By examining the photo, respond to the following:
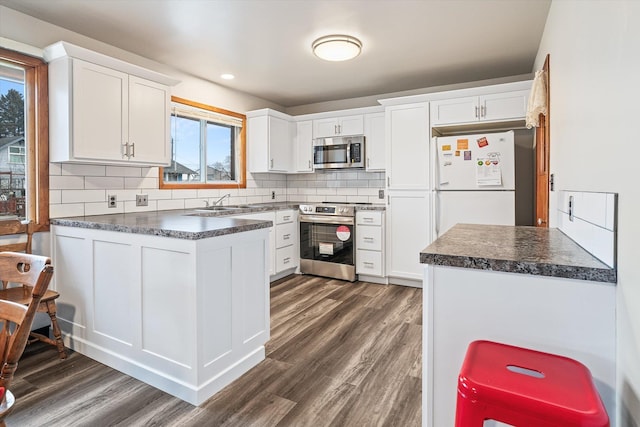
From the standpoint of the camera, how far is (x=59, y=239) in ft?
8.33

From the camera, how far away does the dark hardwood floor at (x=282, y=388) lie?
1.72 metres

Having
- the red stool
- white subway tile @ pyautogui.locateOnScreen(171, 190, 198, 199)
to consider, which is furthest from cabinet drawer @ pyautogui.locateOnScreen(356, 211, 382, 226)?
the red stool

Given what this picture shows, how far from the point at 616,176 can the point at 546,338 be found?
0.53m

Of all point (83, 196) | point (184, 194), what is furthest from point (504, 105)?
point (83, 196)

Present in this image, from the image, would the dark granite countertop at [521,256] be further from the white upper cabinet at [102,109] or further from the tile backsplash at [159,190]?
the tile backsplash at [159,190]

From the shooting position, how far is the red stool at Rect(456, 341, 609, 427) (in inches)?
30.2

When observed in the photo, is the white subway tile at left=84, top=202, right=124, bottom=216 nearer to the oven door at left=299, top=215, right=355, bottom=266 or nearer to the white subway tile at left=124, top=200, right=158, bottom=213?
the white subway tile at left=124, top=200, right=158, bottom=213

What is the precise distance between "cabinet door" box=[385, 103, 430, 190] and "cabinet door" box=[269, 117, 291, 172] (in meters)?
1.44

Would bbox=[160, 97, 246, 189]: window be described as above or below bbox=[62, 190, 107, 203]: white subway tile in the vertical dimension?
above

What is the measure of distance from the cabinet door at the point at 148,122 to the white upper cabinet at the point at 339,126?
207 centimetres

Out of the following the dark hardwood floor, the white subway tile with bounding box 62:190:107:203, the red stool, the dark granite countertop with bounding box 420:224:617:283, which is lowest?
the dark hardwood floor

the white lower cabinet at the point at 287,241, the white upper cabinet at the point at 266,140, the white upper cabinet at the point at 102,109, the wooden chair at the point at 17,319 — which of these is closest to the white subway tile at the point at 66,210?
the white upper cabinet at the point at 102,109

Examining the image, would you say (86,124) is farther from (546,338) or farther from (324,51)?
(546,338)

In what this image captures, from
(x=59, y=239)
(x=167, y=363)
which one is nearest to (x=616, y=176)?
(x=167, y=363)
